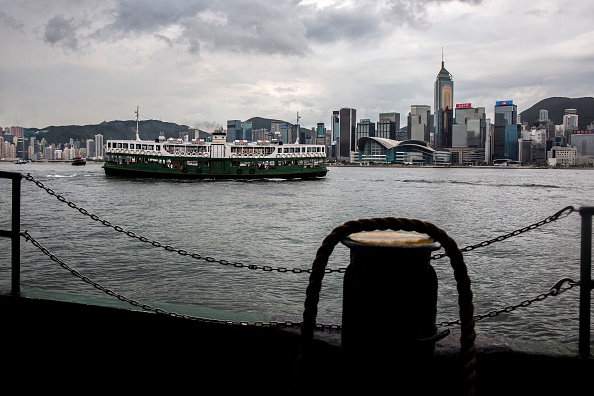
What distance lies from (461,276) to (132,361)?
208 cm

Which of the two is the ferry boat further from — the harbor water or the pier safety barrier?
the pier safety barrier

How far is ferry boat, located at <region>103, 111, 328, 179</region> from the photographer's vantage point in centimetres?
5947

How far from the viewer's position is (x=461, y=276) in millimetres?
1975

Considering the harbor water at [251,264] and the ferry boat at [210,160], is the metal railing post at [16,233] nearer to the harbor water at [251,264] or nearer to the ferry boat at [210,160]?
the harbor water at [251,264]

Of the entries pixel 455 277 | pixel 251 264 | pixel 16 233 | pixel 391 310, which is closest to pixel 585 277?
pixel 455 277

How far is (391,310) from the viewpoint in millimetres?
1907

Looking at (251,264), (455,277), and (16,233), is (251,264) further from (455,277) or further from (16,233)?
(455,277)

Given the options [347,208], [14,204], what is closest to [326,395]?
[14,204]

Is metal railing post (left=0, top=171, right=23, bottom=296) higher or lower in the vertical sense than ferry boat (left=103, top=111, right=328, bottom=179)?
lower

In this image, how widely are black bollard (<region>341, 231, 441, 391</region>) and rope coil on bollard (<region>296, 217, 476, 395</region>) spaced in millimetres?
44

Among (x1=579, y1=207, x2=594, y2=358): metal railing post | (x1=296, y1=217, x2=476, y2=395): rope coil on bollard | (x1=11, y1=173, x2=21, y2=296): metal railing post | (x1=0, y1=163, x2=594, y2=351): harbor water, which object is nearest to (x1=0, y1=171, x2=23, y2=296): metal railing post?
(x1=11, y1=173, x2=21, y2=296): metal railing post

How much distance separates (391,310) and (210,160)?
60993 mm

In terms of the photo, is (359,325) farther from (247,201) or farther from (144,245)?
(247,201)

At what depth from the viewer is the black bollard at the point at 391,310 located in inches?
74.3
